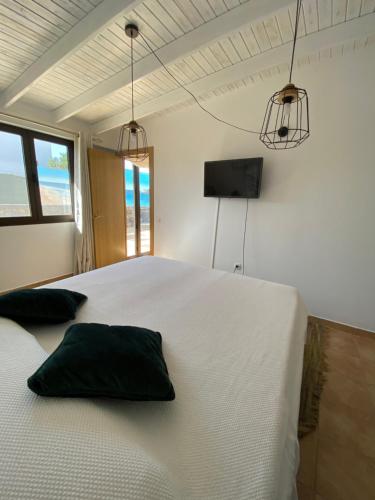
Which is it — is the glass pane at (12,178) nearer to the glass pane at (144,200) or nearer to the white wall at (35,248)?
the white wall at (35,248)

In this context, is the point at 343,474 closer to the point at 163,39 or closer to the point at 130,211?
the point at 163,39

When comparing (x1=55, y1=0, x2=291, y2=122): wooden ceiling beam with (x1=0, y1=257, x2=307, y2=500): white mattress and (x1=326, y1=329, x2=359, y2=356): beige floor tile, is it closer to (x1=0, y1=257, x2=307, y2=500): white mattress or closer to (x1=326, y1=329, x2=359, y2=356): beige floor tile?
(x1=0, y1=257, x2=307, y2=500): white mattress

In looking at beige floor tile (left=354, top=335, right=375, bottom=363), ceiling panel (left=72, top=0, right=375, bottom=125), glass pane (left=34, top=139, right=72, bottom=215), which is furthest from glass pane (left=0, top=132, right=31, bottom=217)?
beige floor tile (left=354, top=335, right=375, bottom=363)

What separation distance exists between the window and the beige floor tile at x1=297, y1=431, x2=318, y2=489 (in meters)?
3.77

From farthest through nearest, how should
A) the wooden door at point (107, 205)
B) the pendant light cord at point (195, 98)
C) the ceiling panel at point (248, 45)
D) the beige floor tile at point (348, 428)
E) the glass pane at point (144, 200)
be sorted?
1. the glass pane at point (144, 200)
2. the wooden door at point (107, 205)
3. the pendant light cord at point (195, 98)
4. the ceiling panel at point (248, 45)
5. the beige floor tile at point (348, 428)

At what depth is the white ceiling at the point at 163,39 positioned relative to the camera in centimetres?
149

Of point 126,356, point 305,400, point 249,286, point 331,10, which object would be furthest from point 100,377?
point 331,10

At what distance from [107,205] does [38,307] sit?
2.96 m

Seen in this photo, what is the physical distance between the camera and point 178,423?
0.68 meters

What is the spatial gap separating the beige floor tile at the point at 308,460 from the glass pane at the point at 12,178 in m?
3.84

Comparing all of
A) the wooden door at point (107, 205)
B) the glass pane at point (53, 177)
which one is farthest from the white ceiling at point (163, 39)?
the wooden door at point (107, 205)

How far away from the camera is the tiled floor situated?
3.41ft

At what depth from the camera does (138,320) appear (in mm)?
1235

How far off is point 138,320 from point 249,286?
94 cm
